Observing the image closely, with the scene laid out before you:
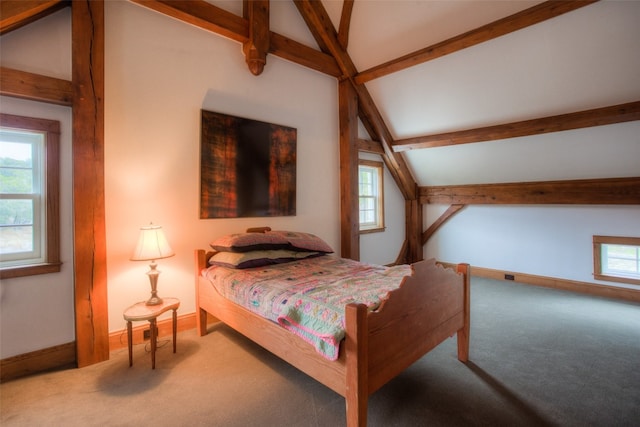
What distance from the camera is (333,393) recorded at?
194 centimetres

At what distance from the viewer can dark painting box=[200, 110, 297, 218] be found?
10.1 ft

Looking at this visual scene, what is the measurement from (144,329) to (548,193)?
5.10 m

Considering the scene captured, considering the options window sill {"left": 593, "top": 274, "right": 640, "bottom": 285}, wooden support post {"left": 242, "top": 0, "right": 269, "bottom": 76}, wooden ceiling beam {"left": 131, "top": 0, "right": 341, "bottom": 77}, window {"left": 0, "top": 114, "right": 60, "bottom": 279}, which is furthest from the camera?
window sill {"left": 593, "top": 274, "right": 640, "bottom": 285}

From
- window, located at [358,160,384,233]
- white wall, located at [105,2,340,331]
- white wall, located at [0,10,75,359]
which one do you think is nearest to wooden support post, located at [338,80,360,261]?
window, located at [358,160,384,233]

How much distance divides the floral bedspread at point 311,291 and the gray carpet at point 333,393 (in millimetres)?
493

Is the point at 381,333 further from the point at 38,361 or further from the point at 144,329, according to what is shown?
the point at 38,361

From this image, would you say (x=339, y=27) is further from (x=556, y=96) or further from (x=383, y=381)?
(x=383, y=381)

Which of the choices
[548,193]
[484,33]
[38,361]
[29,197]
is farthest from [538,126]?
[38,361]

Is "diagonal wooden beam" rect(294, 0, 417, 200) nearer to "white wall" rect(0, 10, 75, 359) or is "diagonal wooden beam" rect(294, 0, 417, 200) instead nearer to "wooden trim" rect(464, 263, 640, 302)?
"wooden trim" rect(464, 263, 640, 302)

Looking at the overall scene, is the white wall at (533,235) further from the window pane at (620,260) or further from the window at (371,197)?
the window at (371,197)

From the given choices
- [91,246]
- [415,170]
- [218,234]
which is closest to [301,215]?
[218,234]

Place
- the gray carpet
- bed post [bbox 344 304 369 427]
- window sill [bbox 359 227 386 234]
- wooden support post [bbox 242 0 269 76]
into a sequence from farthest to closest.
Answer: window sill [bbox 359 227 386 234] < wooden support post [bbox 242 0 269 76] < the gray carpet < bed post [bbox 344 304 369 427]

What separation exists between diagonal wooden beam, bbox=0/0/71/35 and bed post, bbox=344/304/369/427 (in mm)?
2754

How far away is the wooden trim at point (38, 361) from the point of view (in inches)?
83.4
